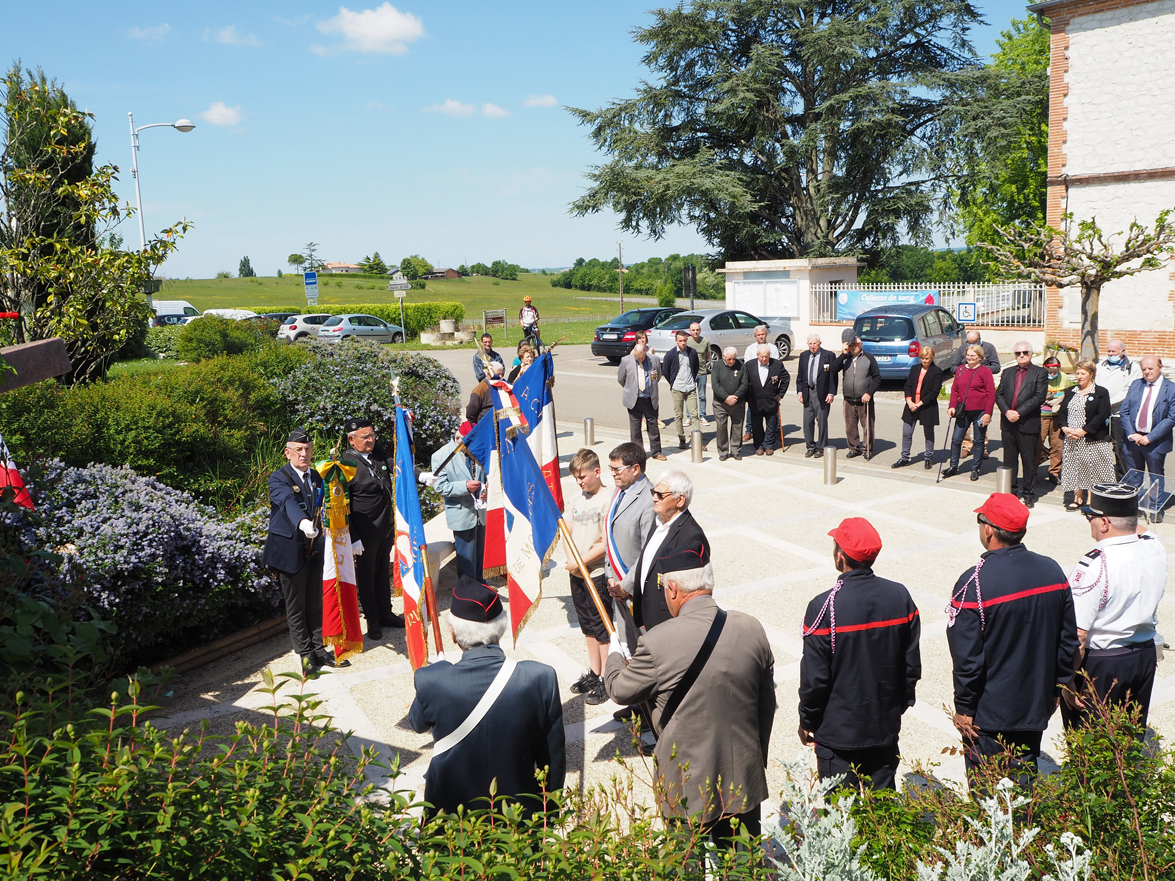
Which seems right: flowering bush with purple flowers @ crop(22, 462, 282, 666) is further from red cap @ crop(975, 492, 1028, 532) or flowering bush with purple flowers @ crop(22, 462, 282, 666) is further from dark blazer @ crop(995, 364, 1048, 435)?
dark blazer @ crop(995, 364, 1048, 435)

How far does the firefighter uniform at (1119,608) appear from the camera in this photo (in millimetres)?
4707

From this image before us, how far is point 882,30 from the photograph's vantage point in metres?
36.5

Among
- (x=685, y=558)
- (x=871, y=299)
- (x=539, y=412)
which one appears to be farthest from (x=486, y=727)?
(x=871, y=299)

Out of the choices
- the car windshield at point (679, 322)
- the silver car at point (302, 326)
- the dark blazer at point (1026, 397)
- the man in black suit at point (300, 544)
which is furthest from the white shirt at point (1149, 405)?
the silver car at point (302, 326)

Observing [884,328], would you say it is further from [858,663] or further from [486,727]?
[486,727]

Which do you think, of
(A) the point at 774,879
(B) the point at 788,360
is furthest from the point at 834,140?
(A) the point at 774,879

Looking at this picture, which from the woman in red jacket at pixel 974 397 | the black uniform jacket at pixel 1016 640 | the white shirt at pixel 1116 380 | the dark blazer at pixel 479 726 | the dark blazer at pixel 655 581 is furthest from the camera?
the woman in red jacket at pixel 974 397

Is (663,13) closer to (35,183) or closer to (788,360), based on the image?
(788,360)

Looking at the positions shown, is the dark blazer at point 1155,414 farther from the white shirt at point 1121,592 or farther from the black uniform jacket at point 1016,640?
the black uniform jacket at point 1016,640

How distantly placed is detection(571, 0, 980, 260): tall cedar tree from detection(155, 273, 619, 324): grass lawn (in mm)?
29172

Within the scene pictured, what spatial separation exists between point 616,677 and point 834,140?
3709cm

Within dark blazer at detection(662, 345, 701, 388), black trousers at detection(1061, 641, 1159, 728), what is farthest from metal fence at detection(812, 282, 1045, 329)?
black trousers at detection(1061, 641, 1159, 728)

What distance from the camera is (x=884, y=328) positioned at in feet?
71.7

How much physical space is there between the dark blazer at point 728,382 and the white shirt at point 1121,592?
9548 millimetres
